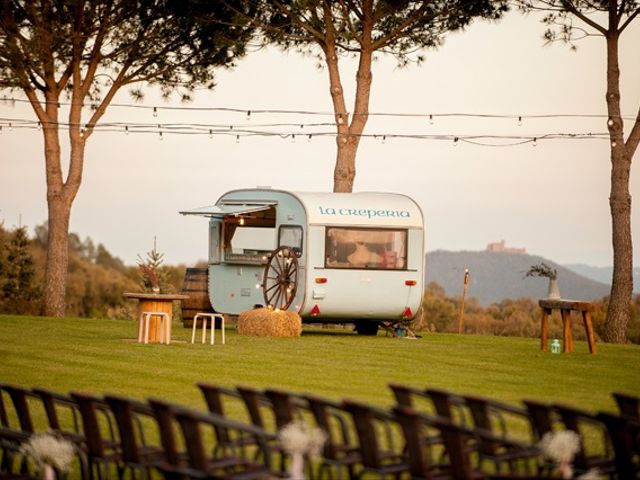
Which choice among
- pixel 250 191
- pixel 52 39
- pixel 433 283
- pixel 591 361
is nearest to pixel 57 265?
pixel 52 39

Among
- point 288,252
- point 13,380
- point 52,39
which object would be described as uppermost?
point 52,39

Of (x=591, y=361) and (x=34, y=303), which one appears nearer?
(x=591, y=361)

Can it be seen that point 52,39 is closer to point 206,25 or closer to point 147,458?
point 206,25

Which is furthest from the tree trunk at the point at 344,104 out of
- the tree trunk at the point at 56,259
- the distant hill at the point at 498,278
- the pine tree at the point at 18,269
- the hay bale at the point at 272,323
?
the distant hill at the point at 498,278

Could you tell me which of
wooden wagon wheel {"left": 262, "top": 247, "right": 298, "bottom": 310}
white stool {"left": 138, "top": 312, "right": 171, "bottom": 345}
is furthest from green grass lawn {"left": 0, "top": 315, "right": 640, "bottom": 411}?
wooden wagon wheel {"left": 262, "top": 247, "right": 298, "bottom": 310}

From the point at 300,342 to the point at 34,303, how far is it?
13.3 metres

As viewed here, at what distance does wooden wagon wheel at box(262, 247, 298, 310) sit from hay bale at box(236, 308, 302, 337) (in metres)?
0.49

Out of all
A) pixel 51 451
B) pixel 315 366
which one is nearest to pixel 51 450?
pixel 51 451

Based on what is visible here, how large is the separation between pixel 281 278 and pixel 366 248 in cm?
155

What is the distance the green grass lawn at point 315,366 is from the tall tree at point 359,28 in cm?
704

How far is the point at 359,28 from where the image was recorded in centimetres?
3036

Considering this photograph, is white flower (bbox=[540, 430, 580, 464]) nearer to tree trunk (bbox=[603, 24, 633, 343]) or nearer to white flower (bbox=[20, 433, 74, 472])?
white flower (bbox=[20, 433, 74, 472])

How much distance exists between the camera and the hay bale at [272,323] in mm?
23234

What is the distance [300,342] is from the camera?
22438mm
